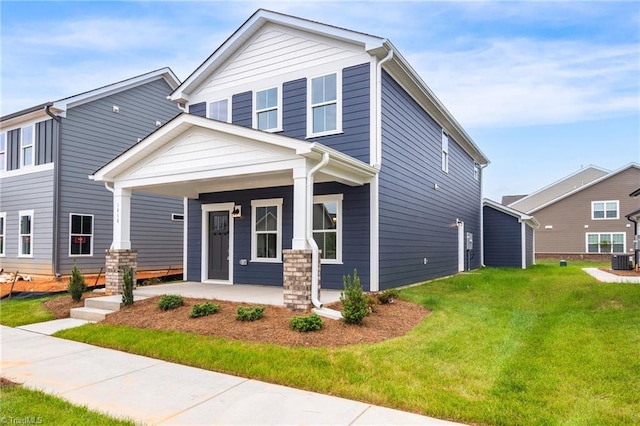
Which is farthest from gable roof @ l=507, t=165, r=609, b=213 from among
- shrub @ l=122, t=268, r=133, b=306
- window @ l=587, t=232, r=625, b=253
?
shrub @ l=122, t=268, r=133, b=306

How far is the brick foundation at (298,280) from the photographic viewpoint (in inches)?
276

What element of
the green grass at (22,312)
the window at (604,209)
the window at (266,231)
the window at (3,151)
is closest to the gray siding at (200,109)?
the window at (266,231)

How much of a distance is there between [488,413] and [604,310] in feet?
18.4

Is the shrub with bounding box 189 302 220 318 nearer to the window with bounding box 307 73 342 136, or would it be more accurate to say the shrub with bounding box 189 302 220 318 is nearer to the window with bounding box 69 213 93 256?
the window with bounding box 307 73 342 136

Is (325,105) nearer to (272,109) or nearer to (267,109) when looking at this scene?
(272,109)

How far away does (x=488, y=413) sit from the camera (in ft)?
11.8

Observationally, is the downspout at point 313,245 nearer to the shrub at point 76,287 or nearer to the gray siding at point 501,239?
the shrub at point 76,287

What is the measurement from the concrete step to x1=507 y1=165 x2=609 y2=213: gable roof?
118 ft

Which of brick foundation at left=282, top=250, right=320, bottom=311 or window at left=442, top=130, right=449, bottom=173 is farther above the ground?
window at left=442, top=130, right=449, bottom=173

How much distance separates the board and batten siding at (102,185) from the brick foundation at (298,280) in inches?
393

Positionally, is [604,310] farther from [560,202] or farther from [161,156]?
[560,202]

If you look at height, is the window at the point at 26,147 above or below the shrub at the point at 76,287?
above

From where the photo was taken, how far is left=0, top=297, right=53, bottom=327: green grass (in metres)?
7.95

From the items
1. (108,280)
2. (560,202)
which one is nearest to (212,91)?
(108,280)
